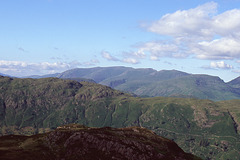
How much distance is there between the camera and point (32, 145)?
188 m

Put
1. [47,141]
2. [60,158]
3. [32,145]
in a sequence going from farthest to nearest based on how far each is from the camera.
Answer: [47,141] → [32,145] → [60,158]

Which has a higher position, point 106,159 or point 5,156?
point 5,156

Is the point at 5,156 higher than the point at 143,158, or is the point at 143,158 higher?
the point at 5,156

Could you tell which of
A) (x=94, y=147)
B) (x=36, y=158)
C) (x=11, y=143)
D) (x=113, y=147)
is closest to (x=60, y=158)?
(x=36, y=158)

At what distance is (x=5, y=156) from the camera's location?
152125 millimetres

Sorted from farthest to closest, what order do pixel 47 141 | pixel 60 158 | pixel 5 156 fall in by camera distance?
1. pixel 47 141
2. pixel 60 158
3. pixel 5 156

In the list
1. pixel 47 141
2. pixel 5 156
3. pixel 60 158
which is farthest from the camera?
pixel 47 141

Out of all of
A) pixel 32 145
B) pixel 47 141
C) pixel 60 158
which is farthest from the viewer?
pixel 47 141

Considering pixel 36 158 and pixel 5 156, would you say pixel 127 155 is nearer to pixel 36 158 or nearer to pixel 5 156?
pixel 36 158

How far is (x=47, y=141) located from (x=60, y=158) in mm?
34523

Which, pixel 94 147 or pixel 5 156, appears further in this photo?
pixel 94 147

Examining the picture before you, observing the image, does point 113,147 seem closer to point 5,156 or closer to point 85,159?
point 85,159

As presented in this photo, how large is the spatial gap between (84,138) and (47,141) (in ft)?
104

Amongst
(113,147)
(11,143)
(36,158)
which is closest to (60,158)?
(36,158)
